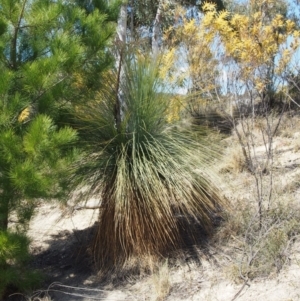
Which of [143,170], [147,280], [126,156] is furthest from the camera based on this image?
[126,156]

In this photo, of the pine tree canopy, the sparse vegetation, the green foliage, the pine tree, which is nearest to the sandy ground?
the sparse vegetation

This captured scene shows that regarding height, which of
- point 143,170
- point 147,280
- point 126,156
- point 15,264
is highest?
point 126,156

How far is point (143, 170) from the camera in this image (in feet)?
15.3

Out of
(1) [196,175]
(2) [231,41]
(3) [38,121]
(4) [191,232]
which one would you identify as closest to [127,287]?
(4) [191,232]

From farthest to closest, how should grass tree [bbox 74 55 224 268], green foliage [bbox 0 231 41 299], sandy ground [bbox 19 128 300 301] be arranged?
grass tree [bbox 74 55 224 268] < green foliage [bbox 0 231 41 299] < sandy ground [bbox 19 128 300 301]

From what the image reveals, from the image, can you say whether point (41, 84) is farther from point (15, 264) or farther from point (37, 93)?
point (15, 264)

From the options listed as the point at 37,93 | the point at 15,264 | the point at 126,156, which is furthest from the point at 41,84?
the point at 15,264

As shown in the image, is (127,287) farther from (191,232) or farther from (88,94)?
(88,94)

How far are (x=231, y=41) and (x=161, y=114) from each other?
1198 mm

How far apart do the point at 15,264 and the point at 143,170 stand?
1.51m

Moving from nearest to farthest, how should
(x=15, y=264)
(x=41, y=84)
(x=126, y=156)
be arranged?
(x=41, y=84), (x=15, y=264), (x=126, y=156)

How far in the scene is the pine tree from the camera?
392cm

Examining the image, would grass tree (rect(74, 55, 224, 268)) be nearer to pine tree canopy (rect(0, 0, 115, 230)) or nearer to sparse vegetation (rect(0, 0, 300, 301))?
sparse vegetation (rect(0, 0, 300, 301))

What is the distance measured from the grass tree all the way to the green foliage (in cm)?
73
